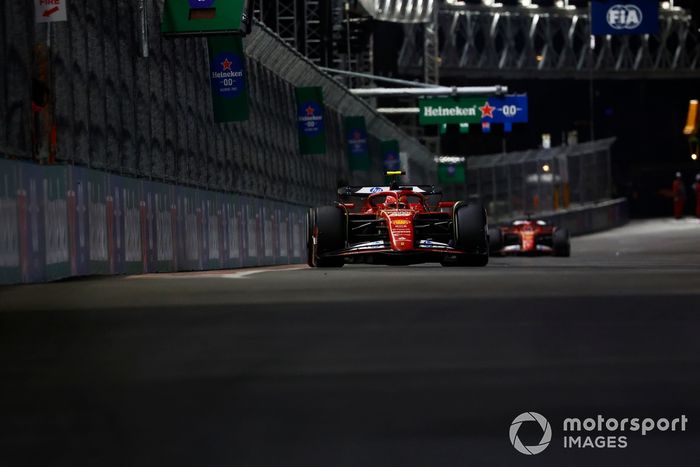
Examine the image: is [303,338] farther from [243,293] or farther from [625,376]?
[243,293]

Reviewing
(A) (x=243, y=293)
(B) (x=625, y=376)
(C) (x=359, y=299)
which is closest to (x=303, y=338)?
(B) (x=625, y=376)

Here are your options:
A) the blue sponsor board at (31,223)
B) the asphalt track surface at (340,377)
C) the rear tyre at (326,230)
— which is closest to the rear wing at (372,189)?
the rear tyre at (326,230)

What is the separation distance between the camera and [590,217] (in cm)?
7831

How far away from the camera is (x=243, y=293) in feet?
42.0

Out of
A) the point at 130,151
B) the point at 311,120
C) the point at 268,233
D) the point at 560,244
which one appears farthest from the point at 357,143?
the point at 130,151

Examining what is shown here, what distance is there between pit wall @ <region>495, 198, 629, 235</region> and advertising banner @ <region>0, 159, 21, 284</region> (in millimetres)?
55896

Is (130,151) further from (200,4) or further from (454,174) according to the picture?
(454,174)

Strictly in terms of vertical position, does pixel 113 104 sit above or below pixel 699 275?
above

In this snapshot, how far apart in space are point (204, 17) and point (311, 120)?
1317 cm

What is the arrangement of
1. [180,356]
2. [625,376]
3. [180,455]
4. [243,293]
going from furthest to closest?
[243,293]
[180,356]
[625,376]
[180,455]

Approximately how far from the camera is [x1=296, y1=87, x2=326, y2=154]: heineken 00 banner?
37.2 m

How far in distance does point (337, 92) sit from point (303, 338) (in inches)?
1348

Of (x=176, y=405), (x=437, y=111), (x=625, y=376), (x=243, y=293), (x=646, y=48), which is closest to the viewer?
(x=176, y=405)

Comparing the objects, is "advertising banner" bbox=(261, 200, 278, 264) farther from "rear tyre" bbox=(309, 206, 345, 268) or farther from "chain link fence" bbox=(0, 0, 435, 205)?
"rear tyre" bbox=(309, 206, 345, 268)
